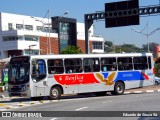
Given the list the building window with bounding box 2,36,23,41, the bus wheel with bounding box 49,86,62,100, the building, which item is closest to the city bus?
the bus wheel with bounding box 49,86,62,100

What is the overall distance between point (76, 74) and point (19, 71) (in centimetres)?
369

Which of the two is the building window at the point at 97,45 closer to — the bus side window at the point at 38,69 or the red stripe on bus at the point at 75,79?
the red stripe on bus at the point at 75,79

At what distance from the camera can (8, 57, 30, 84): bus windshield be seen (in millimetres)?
25094

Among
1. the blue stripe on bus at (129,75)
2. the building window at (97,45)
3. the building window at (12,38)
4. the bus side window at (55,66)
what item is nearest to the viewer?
the bus side window at (55,66)

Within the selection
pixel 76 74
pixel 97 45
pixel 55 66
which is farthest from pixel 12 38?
pixel 55 66

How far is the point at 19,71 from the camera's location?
2550cm

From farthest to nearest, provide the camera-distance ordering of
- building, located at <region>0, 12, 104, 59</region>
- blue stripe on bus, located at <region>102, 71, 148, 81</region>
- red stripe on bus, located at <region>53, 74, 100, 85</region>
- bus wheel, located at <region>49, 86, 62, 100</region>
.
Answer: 1. building, located at <region>0, 12, 104, 59</region>
2. blue stripe on bus, located at <region>102, 71, 148, 81</region>
3. red stripe on bus, located at <region>53, 74, 100, 85</region>
4. bus wheel, located at <region>49, 86, 62, 100</region>

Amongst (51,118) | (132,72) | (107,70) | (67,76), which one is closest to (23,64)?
(67,76)

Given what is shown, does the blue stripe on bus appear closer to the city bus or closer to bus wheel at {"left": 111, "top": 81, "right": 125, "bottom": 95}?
the city bus

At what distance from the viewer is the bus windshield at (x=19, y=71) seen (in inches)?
988

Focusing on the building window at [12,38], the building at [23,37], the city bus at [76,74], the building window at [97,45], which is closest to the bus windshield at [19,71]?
the city bus at [76,74]

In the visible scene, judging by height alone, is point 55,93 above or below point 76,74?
below

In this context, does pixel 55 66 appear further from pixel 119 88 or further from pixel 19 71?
pixel 119 88

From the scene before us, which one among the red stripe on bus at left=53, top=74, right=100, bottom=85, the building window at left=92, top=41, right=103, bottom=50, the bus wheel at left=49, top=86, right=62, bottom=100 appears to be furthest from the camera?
the building window at left=92, top=41, right=103, bottom=50
